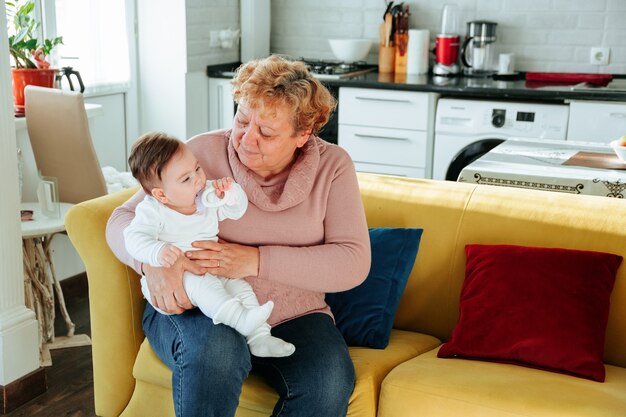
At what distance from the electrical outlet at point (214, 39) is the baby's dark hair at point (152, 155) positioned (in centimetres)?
279

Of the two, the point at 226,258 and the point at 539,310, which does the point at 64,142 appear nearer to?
the point at 226,258

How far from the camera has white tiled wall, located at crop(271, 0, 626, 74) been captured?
4.26 metres

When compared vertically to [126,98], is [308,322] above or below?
below

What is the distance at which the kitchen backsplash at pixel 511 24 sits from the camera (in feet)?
14.0

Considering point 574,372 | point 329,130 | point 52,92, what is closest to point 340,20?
point 329,130

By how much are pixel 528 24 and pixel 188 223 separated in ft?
10.0

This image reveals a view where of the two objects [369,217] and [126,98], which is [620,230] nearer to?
[369,217]

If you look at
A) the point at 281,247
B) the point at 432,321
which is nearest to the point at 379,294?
the point at 432,321

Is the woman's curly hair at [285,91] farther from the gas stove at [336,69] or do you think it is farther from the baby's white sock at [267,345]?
the gas stove at [336,69]

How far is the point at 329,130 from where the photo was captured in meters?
4.33

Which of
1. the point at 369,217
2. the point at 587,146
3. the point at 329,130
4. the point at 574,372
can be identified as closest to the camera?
the point at 574,372

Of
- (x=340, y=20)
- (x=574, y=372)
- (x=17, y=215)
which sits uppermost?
(x=340, y=20)

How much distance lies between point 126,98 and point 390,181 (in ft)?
7.55

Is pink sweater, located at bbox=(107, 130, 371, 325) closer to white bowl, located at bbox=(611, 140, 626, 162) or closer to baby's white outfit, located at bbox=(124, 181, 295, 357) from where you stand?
baby's white outfit, located at bbox=(124, 181, 295, 357)
